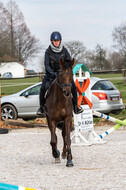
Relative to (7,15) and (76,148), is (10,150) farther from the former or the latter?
(7,15)

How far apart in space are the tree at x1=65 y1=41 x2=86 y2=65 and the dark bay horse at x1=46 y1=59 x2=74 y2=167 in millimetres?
59039

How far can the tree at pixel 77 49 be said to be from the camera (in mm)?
69250

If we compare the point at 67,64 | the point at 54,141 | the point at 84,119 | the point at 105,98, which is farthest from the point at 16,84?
the point at 67,64

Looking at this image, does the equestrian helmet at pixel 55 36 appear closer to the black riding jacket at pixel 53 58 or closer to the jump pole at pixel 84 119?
the black riding jacket at pixel 53 58

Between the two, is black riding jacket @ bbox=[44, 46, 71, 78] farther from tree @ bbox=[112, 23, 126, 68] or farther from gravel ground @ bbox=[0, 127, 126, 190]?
tree @ bbox=[112, 23, 126, 68]

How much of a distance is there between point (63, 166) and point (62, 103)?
3.90 feet

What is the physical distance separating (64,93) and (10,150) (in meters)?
3.25

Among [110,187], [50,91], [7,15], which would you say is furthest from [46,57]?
[7,15]

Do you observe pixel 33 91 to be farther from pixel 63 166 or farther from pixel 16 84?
pixel 16 84

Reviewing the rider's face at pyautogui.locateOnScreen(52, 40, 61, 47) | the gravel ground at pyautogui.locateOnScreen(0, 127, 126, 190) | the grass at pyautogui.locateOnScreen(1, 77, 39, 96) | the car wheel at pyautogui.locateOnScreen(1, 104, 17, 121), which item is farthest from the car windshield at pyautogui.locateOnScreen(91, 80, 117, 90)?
the grass at pyautogui.locateOnScreen(1, 77, 39, 96)

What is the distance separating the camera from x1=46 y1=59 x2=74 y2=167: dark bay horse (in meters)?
7.90

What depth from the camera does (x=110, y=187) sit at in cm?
607

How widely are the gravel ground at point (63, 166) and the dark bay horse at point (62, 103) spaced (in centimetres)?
49

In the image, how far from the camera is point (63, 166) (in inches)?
322
